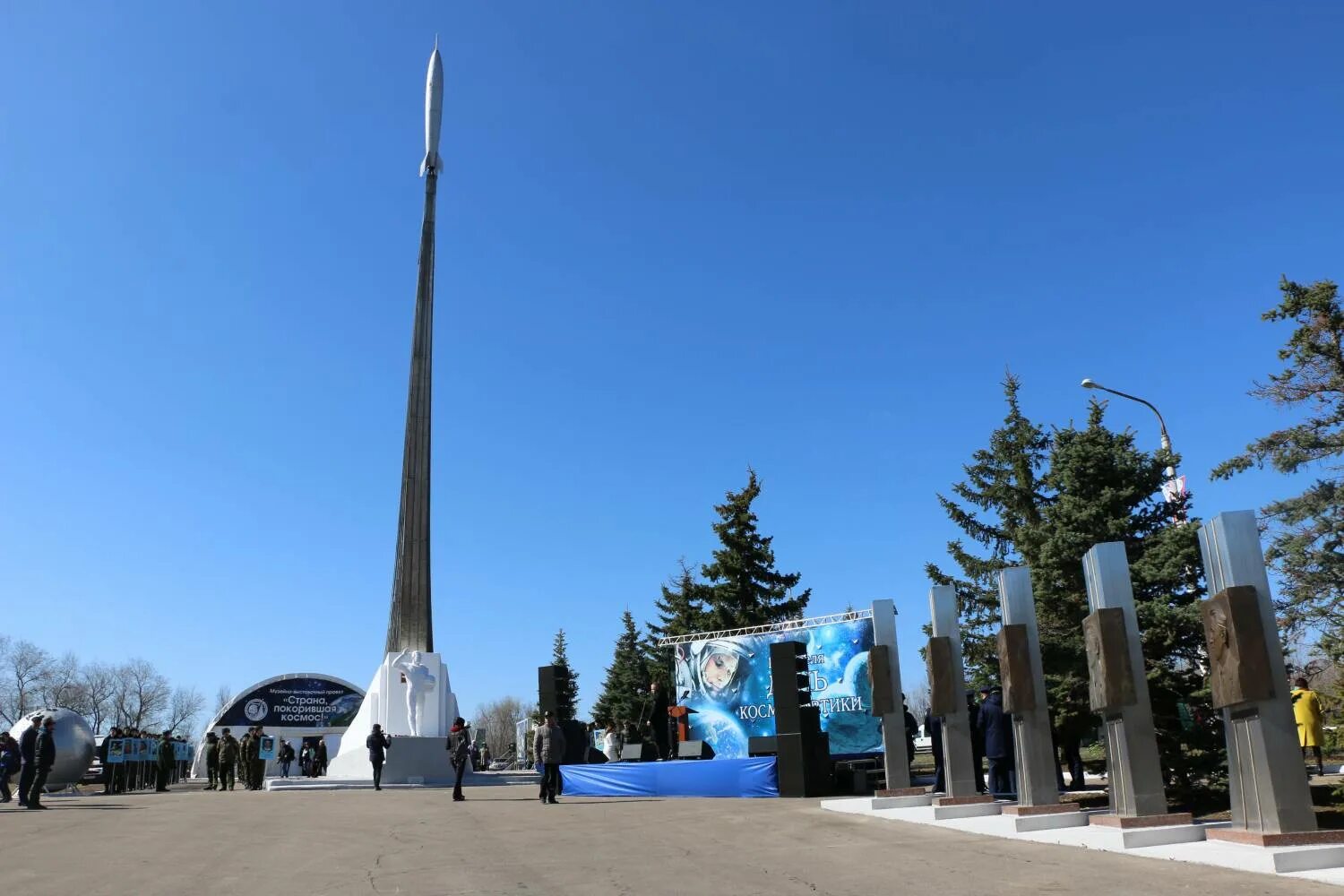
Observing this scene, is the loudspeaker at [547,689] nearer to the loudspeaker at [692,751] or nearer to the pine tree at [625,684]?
the loudspeaker at [692,751]

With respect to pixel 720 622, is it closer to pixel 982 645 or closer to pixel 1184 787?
pixel 982 645

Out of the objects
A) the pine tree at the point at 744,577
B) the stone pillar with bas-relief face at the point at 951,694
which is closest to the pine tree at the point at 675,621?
the pine tree at the point at 744,577

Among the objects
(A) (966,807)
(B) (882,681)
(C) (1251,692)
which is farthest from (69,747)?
(C) (1251,692)

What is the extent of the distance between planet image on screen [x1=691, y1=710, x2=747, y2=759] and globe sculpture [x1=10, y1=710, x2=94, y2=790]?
17749 mm

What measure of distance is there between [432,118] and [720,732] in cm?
3206

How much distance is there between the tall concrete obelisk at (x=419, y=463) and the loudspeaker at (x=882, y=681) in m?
27.1

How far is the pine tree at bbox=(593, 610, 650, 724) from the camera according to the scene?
166ft

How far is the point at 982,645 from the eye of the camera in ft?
81.5

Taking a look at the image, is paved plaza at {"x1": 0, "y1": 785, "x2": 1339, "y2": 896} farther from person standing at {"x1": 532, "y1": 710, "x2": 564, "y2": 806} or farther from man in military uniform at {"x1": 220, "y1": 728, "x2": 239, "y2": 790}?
man in military uniform at {"x1": 220, "y1": 728, "x2": 239, "y2": 790}

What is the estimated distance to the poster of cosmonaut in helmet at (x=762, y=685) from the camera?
24234mm

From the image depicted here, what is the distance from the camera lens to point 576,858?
28.1 feet

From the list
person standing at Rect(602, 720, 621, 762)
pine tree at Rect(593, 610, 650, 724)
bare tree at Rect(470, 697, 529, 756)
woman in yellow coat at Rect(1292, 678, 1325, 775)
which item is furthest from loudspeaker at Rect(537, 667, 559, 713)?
bare tree at Rect(470, 697, 529, 756)

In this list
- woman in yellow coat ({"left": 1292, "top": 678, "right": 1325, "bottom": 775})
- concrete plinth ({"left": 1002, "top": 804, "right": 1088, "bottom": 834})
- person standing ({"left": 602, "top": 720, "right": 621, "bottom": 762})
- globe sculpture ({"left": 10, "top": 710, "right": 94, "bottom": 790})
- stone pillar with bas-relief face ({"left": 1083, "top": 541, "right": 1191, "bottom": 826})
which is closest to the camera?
stone pillar with bas-relief face ({"left": 1083, "top": 541, "right": 1191, "bottom": 826})

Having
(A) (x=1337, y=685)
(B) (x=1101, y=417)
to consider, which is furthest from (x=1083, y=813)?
(B) (x=1101, y=417)
